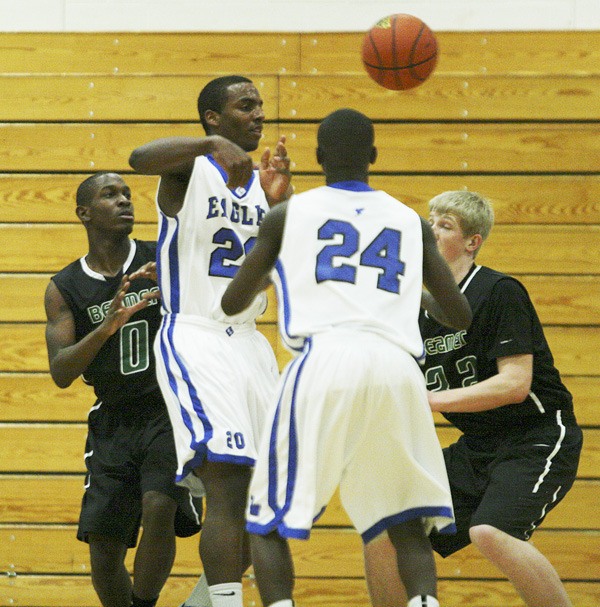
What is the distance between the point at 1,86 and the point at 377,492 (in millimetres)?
4628

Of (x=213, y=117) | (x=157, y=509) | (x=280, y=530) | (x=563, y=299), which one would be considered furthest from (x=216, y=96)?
(x=563, y=299)

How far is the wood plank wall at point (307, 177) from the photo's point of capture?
6.58 meters

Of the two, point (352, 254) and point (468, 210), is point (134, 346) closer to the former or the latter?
point (468, 210)

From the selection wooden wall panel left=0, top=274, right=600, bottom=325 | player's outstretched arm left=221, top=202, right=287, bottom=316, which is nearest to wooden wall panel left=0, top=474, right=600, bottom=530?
wooden wall panel left=0, top=274, right=600, bottom=325

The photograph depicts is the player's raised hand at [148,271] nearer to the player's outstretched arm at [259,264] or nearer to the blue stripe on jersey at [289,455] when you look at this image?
the player's outstretched arm at [259,264]

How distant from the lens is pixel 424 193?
22.4 ft

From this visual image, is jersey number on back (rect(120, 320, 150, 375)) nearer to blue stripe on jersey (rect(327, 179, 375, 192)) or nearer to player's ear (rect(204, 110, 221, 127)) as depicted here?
player's ear (rect(204, 110, 221, 127))

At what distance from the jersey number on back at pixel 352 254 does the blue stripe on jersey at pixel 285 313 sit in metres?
0.13

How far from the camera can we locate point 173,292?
4.23 meters

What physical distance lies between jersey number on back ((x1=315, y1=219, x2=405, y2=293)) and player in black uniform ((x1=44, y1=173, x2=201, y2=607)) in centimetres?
144

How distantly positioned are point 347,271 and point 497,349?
A: 130 centimetres

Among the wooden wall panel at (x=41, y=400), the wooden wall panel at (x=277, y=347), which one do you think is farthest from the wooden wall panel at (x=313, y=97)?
the wooden wall panel at (x=41, y=400)

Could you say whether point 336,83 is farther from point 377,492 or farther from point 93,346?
point 377,492

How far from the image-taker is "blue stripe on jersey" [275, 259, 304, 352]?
3.51m
